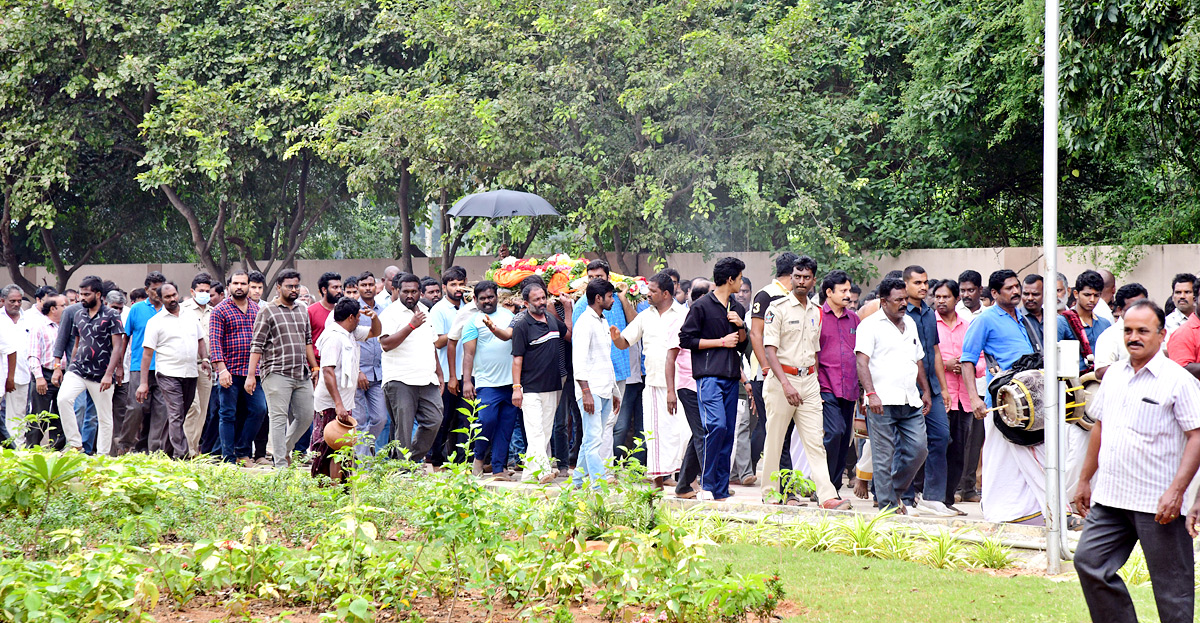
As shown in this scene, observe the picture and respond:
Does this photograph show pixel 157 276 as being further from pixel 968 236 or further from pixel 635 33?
pixel 968 236

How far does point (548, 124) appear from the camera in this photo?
57.3ft

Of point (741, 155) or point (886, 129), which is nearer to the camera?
point (741, 155)

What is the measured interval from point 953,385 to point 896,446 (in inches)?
44.4

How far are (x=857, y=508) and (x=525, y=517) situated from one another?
3886 millimetres

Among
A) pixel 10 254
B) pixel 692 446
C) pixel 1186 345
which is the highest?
pixel 10 254

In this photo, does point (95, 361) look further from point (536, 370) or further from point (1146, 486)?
point (1146, 486)

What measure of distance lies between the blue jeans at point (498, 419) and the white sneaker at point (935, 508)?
3710 millimetres

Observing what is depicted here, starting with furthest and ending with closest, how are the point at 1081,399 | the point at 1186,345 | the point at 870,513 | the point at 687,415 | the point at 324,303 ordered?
1. the point at 324,303
2. the point at 687,415
3. the point at 870,513
4. the point at 1081,399
5. the point at 1186,345

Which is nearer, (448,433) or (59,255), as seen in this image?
(448,433)

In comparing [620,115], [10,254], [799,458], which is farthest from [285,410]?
[10,254]

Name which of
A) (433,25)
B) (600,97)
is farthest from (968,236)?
(433,25)

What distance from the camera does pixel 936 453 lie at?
870 cm

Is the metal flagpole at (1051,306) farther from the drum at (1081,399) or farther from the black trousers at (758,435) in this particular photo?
the black trousers at (758,435)

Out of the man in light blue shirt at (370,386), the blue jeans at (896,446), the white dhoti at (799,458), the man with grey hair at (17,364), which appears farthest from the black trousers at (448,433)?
the man with grey hair at (17,364)
